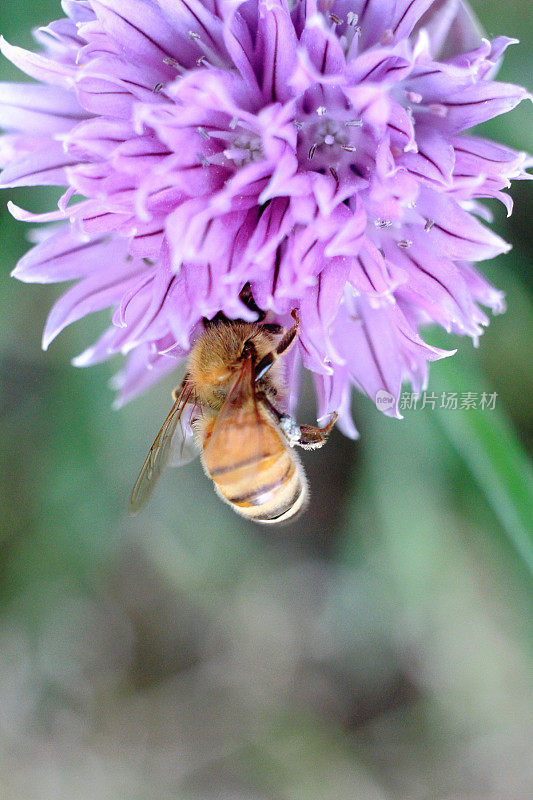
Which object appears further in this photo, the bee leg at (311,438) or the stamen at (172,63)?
the bee leg at (311,438)

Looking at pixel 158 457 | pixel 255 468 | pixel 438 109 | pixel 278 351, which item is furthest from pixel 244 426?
pixel 438 109

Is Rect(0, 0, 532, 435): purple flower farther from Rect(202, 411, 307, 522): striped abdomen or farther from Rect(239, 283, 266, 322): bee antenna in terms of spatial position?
Rect(202, 411, 307, 522): striped abdomen

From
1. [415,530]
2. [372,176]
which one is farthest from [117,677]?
[372,176]

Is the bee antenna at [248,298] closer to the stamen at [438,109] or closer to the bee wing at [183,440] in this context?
the bee wing at [183,440]

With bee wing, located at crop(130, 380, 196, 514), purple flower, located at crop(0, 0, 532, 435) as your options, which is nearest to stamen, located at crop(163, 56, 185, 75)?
purple flower, located at crop(0, 0, 532, 435)

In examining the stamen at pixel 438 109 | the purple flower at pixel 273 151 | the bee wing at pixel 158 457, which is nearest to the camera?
the purple flower at pixel 273 151

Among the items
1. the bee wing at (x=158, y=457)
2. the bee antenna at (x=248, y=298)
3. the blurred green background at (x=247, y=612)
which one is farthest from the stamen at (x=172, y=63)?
the blurred green background at (x=247, y=612)

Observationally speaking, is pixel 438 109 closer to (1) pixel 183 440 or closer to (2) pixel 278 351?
(2) pixel 278 351
